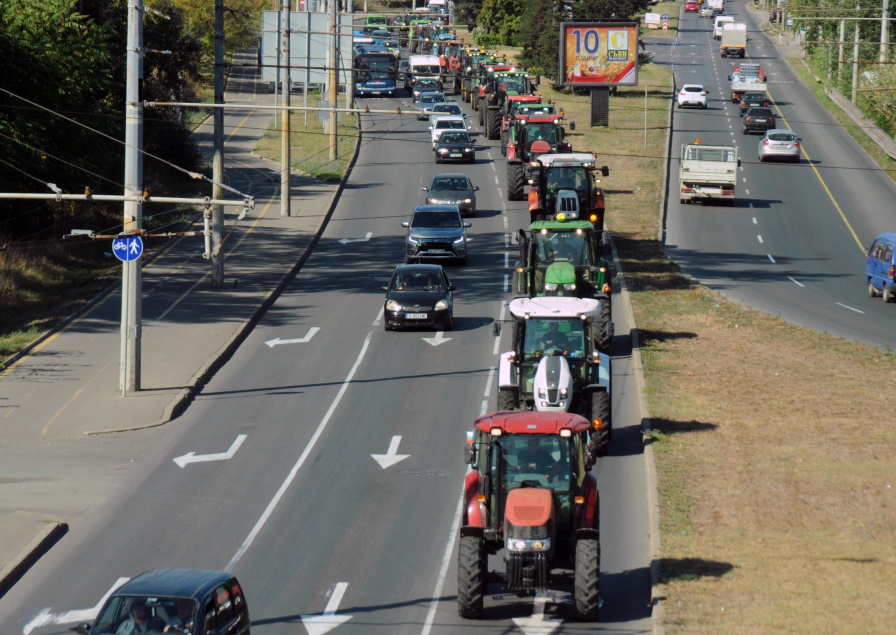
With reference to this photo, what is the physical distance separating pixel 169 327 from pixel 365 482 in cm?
1327

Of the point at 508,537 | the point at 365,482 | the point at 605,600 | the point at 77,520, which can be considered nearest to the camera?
the point at 508,537

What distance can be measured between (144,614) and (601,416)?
11.4 m

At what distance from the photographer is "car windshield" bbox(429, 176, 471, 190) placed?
160 ft

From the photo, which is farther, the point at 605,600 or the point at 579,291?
the point at 579,291

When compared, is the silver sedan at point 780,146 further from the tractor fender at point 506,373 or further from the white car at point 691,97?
the tractor fender at point 506,373

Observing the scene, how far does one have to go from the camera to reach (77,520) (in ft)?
63.9

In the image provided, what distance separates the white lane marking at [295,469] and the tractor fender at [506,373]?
12.6 ft

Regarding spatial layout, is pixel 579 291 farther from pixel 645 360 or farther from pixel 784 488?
pixel 784 488

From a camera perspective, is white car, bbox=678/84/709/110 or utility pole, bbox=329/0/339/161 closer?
utility pole, bbox=329/0/339/161

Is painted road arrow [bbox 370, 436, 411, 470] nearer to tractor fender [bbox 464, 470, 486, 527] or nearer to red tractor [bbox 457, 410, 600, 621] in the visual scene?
tractor fender [bbox 464, 470, 486, 527]

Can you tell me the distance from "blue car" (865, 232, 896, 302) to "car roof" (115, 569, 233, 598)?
30.1m

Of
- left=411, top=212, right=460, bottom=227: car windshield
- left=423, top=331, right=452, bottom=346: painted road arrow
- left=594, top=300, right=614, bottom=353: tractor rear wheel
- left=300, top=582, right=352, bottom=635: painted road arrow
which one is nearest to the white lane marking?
left=423, top=331, right=452, bottom=346: painted road arrow

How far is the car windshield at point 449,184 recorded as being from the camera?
4884cm

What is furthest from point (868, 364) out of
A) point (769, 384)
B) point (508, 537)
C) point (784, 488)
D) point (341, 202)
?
point (341, 202)
